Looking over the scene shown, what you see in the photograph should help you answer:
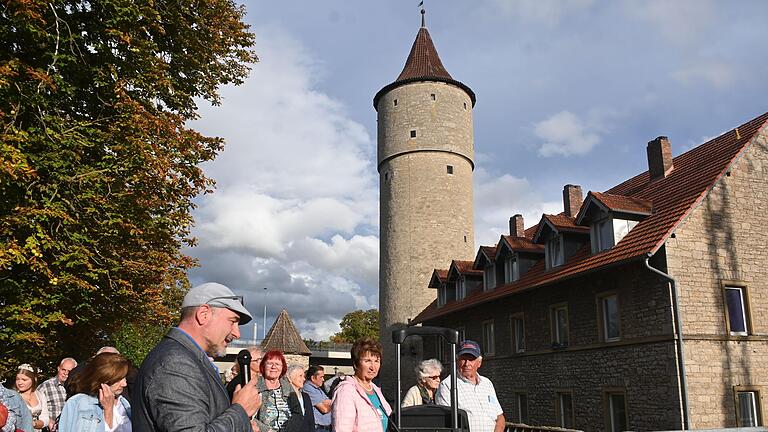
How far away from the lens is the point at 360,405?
480 cm

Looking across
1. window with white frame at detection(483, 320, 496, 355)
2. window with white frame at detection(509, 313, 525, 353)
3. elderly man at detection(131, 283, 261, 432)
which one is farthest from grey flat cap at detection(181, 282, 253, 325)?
window with white frame at detection(483, 320, 496, 355)

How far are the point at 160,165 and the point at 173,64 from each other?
143 inches

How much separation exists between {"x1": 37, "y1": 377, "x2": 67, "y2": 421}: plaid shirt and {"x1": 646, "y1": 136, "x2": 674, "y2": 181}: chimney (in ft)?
55.9

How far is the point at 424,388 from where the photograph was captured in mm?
6844

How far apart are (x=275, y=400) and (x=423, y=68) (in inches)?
1220

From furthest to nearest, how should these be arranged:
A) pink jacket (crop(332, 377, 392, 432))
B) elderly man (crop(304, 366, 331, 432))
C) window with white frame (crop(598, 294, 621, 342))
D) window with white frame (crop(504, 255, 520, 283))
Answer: window with white frame (crop(504, 255, 520, 283)), window with white frame (crop(598, 294, 621, 342)), elderly man (crop(304, 366, 331, 432)), pink jacket (crop(332, 377, 392, 432))

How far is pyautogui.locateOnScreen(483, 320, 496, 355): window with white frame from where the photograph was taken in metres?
22.2

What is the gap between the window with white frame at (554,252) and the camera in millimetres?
18984

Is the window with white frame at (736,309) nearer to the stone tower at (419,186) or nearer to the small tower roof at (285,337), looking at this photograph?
the stone tower at (419,186)

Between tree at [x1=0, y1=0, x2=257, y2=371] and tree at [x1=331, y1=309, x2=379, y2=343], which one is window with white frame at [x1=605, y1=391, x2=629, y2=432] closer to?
tree at [x1=0, y1=0, x2=257, y2=371]

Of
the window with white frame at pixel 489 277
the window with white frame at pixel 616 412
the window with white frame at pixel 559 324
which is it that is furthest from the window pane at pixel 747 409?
the window with white frame at pixel 489 277

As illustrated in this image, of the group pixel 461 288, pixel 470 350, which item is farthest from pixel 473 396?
pixel 461 288

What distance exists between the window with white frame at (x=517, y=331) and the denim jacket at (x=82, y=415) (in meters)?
17.1

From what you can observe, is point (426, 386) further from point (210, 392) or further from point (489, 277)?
point (489, 277)
